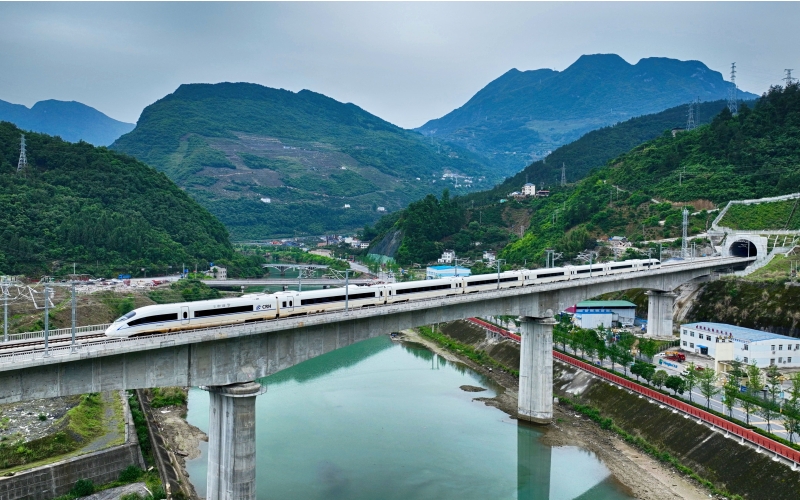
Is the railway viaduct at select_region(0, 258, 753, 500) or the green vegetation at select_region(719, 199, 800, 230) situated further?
the green vegetation at select_region(719, 199, 800, 230)

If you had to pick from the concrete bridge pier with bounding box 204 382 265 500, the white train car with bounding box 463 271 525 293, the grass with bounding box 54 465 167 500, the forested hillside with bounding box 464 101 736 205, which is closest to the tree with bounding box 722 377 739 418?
the white train car with bounding box 463 271 525 293

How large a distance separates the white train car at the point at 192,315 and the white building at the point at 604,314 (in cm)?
3839

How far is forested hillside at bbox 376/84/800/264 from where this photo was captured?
81250 millimetres

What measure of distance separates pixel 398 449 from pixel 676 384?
686 inches

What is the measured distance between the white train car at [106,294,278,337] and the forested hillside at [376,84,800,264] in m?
60.0

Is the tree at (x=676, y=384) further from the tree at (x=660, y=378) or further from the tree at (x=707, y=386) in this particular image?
the tree at (x=707, y=386)

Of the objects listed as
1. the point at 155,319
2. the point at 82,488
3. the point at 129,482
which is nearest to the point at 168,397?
the point at 129,482

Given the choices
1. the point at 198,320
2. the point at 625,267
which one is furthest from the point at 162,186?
the point at 198,320

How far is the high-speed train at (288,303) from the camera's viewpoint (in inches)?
993

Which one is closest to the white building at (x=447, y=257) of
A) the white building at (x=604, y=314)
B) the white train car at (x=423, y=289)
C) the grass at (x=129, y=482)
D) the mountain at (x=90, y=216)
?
the mountain at (x=90, y=216)

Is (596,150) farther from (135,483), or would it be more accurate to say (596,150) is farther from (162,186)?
(135,483)

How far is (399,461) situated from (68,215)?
6269cm

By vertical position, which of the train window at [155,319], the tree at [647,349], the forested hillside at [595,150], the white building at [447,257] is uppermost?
the forested hillside at [595,150]

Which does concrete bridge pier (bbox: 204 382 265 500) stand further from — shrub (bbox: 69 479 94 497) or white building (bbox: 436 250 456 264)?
white building (bbox: 436 250 456 264)
